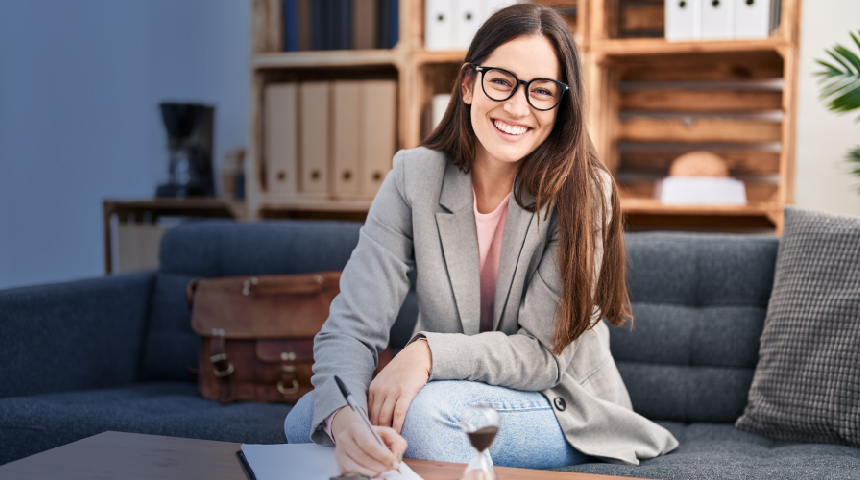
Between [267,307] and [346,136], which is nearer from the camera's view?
[267,307]

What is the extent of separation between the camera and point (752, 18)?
1.95m

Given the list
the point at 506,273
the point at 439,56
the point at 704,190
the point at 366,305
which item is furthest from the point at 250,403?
the point at 704,190

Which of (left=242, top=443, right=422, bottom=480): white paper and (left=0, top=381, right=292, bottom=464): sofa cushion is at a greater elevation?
(left=242, top=443, right=422, bottom=480): white paper

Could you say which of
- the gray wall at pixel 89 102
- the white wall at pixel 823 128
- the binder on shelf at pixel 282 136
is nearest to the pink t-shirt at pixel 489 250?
the binder on shelf at pixel 282 136

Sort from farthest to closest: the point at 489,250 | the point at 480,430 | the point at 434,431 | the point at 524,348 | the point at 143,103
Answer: the point at 143,103, the point at 489,250, the point at 524,348, the point at 434,431, the point at 480,430

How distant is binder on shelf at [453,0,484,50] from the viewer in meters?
2.12

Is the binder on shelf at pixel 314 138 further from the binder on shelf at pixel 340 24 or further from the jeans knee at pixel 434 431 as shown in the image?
the jeans knee at pixel 434 431

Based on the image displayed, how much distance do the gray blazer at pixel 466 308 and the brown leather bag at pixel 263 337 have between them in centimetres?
40

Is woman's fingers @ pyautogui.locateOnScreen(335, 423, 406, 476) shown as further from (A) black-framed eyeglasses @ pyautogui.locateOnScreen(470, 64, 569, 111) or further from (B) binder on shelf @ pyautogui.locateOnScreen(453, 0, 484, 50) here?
(B) binder on shelf @ pyautogui.locateOnScreen(453, 0, 484, 50)

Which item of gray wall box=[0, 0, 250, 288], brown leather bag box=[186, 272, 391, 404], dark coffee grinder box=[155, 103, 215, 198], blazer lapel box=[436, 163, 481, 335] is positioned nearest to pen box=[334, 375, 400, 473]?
blazer lapel box=[436, 163, 481, 335]

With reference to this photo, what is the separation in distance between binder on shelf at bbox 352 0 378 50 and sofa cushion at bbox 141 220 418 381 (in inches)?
32.5

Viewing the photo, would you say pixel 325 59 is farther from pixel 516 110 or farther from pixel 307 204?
pixel 516 110

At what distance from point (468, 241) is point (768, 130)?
1544 mm

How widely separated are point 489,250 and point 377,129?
1.14m
